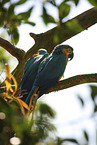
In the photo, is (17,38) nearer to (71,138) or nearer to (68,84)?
(71,138)

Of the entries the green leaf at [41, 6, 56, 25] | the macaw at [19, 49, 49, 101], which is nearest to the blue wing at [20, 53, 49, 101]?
the macaw at [19, 49, 49, 101]

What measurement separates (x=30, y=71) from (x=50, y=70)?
0.22 meters

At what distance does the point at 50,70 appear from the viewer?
8.50 ft

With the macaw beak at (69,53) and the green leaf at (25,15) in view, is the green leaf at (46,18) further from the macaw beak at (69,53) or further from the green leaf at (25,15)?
the macaw beak at (69,53)

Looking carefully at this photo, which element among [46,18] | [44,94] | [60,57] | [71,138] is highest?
[60,57]

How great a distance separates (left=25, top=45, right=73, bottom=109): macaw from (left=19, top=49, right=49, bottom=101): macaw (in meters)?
0.05

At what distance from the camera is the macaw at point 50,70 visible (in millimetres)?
2494

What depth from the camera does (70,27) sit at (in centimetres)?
98

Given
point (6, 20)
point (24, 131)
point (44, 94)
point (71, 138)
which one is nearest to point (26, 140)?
point (24, 131)

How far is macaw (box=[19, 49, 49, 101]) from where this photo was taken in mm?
2492

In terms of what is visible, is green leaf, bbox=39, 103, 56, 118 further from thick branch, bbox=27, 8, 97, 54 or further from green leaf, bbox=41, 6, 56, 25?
thick branch, bbox=27, 8, 97, 54

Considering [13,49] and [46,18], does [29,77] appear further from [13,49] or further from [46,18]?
[46,18]

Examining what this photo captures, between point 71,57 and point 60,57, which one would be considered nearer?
point 60,57

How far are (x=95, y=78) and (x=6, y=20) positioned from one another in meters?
1.27
